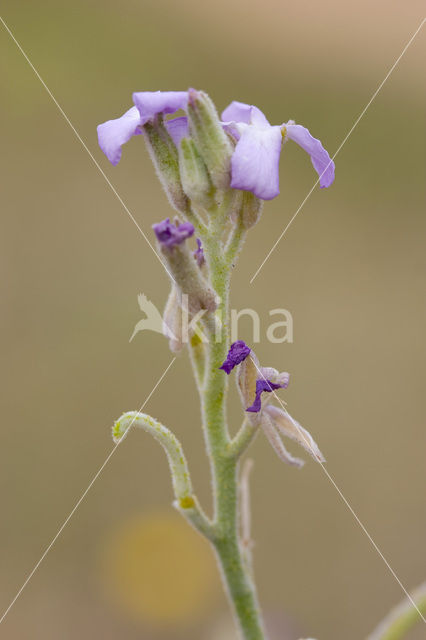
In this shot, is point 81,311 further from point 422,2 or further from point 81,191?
point 422,2

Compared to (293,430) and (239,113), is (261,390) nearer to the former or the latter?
(293,430)

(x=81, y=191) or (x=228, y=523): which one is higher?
(x=81, y=191)

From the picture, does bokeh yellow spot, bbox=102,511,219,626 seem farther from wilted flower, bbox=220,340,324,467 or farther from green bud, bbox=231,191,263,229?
green bud, bbox=231,191,263,229

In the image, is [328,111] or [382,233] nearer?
[382,233]

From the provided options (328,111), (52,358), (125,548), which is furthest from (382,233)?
(125,548)

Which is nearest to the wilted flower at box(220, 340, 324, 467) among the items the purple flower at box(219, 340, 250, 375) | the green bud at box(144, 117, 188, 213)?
the purple flower at box(219, 340, 250, 375)
